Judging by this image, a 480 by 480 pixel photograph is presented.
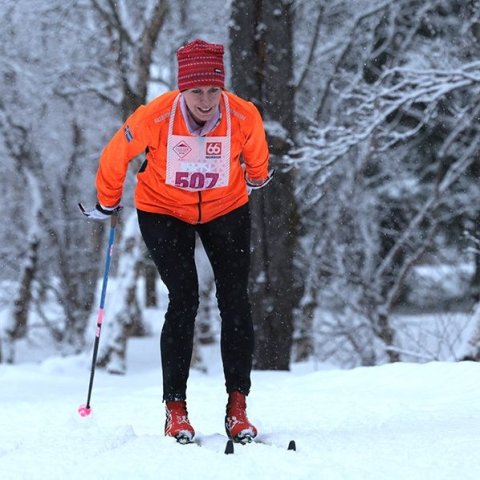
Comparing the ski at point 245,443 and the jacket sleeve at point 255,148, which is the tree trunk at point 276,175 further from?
the ski at point 245,443

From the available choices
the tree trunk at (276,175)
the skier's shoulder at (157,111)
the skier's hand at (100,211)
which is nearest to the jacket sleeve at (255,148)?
the skier's shoulder at (157,111)

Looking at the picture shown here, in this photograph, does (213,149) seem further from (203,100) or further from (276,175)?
(276,175)

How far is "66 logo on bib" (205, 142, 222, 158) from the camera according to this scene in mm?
4168

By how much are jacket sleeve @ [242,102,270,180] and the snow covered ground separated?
4.04 ft

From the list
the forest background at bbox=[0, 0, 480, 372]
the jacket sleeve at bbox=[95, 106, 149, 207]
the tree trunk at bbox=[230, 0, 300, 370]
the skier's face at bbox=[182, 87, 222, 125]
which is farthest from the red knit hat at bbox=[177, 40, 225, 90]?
the forest background at bbox=[0, 0, 480, 372]

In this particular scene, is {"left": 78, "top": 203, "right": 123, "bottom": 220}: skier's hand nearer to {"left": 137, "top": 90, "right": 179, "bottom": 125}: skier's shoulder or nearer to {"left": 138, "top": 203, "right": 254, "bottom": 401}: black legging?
{"left": 138, "top": 203, "right": 254, "bottom": 401}: black legging

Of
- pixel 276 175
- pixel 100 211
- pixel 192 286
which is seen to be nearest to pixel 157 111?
pixel 100 211

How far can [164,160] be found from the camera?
13.7ft

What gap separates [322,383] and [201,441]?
2.87 meters

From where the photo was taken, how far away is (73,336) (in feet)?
58.6

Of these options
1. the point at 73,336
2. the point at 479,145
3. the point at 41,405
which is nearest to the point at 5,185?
the point at 73,336

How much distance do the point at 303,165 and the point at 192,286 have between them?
Answer: 864 centimetres

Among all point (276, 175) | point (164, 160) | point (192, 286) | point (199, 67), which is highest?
point (199, 67)

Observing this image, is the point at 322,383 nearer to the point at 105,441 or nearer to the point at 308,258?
the point at 105,441
